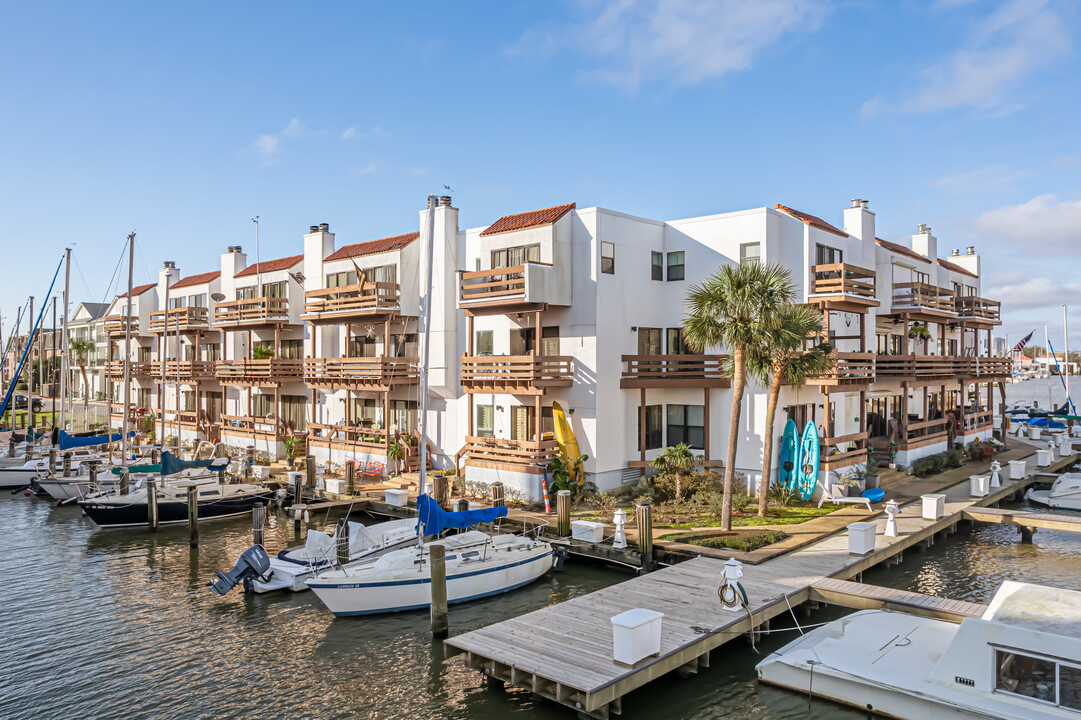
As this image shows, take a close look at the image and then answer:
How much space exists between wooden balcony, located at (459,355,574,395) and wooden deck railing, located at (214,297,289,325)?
16.7 m

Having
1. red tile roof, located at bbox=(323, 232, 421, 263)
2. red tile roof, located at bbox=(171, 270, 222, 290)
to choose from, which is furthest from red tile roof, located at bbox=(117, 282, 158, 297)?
red tile roof, located at bbox=(323, 232, 421, 263)

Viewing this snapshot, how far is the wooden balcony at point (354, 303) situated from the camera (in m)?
35.0

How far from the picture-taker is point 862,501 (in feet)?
90.5

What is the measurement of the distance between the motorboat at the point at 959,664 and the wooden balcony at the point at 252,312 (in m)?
34.9

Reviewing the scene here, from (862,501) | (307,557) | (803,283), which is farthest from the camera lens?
(803,283)

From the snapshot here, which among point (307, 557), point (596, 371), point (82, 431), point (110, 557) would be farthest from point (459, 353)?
point (82, 431)

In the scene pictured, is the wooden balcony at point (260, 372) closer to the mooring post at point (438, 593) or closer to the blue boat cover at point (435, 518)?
the blue boat cover at point (435, 518)

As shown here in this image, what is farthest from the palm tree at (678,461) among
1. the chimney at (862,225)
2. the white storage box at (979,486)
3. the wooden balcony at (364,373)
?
the chimney at (862,225)

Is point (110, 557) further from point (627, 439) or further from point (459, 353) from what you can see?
point (627, 439)

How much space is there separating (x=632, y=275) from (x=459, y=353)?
920 centimetres

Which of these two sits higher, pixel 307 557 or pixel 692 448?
pixel 692 448

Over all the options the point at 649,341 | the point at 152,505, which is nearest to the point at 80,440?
the point at 152,505

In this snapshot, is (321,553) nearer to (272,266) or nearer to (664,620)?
(664,620)

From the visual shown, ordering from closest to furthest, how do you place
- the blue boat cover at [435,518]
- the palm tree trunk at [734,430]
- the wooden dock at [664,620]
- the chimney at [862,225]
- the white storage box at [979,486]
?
1. the wooden dock at [664,620]
2. the blue boat cover at [435,518]
3. the palm tree trunk at [734,430]
4. the white storage box at [979,486]
5. the chimney at [862,225]
